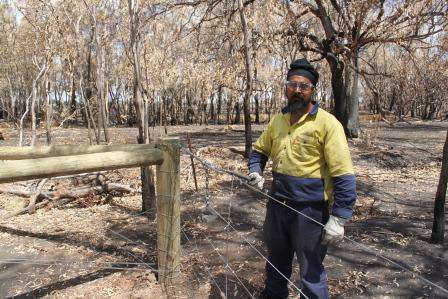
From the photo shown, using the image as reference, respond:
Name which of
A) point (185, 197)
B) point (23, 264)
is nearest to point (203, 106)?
point (185, 197)

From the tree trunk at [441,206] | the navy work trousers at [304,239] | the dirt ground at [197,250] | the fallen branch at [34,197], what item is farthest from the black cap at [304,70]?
the fallen branch at [34,197]

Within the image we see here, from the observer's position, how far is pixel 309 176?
9.91ft

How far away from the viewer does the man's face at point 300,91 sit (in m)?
3.01

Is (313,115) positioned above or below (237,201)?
above

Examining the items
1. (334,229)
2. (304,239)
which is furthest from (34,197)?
(334,229)

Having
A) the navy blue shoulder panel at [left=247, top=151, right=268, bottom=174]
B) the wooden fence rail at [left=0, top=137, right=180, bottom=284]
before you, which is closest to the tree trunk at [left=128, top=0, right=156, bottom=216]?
the wooden fence rail at [left=0, top=137, right=180, bottom=284]

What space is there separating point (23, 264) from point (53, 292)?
87cm

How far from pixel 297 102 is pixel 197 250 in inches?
99.5

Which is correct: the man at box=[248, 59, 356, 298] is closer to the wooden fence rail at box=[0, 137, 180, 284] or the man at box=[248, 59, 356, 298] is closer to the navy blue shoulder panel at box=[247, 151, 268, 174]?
the navy blue shoulder panel at box=[247, 151, 268, 174]

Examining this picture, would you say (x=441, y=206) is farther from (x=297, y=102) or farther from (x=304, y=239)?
(x=297, y=102)

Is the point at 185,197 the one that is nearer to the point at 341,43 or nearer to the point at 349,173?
the point at 349,173

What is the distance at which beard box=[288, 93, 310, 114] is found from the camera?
302 centimetres

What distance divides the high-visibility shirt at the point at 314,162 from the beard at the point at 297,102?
6 cm

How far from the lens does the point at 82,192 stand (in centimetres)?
734
